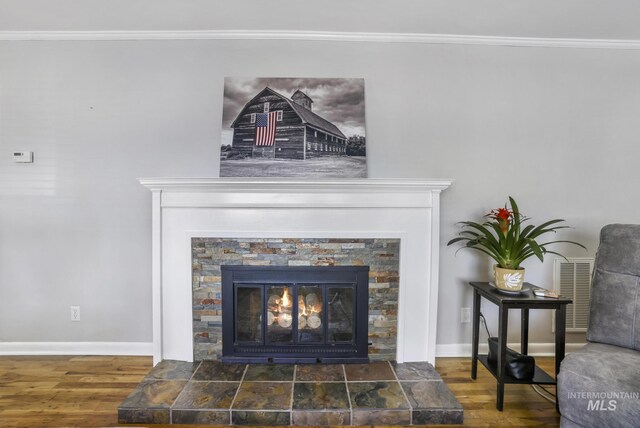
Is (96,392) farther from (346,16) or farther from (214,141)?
(346,16)

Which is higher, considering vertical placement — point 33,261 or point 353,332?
point 33,261

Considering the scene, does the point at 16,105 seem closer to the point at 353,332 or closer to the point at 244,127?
the point at 244,127

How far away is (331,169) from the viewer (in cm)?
232

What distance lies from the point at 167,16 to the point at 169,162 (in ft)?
3.25

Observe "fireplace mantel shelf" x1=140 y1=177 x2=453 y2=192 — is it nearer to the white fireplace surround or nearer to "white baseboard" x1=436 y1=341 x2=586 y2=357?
the white fireplace surround

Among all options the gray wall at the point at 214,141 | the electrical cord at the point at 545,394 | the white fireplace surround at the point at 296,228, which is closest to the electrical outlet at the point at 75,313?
the gray wall at the point at 214,141

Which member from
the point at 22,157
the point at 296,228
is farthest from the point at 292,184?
the point at 22,157

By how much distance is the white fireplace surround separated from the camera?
2.13 meters

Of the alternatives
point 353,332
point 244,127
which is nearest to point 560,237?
point 353,332

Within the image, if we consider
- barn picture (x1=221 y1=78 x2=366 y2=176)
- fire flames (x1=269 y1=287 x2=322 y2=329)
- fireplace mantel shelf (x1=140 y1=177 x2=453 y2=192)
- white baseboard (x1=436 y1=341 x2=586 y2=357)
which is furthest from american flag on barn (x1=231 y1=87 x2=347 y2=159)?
white baseboard (x1=436 y1=341 x2=586 y2=357)

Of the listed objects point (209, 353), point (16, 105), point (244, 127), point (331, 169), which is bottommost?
point (209, 353)

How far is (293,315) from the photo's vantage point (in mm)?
2203

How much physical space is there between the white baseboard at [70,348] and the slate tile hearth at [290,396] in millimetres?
523

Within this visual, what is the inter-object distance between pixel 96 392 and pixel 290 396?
4.04 feet
